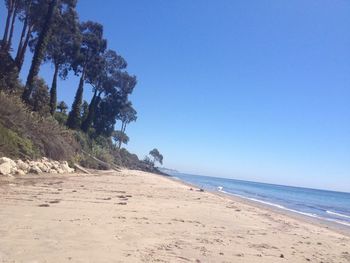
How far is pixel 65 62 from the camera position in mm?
38875

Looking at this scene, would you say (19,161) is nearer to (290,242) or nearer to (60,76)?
(290,242)

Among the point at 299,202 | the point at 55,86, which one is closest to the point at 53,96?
the point at 55,86

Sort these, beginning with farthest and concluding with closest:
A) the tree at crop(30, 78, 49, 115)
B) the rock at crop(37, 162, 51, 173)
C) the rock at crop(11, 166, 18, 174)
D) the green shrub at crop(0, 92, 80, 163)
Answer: the tree at crop(30, 78, 49, 115) → the green shrub at crop(0, 92, 80, 163) → the rock at crop(37, 162, 51, 173) → the rock at crop(11, 166, 18, 174)

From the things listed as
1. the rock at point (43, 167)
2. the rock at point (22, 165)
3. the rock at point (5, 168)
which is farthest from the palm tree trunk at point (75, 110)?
the rock at point (5, 168)

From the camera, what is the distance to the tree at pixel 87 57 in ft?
135

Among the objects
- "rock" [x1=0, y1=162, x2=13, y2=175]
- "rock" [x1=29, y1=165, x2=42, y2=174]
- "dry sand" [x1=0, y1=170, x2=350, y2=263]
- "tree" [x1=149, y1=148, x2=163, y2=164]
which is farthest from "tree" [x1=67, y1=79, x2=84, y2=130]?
"tree" [x1=149, y1=148, x2=163, y2=164]

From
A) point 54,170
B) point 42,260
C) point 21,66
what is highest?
point 21,66

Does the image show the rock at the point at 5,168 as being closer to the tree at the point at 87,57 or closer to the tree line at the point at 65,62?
the tree line at the point at 65,62

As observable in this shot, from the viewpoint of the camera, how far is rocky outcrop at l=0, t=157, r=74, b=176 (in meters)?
15.4

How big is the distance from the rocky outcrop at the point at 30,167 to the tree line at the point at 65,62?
24.3ft

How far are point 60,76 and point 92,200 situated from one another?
31.4 m

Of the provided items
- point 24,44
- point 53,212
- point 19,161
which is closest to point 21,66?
point 24,44

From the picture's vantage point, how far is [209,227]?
948cm

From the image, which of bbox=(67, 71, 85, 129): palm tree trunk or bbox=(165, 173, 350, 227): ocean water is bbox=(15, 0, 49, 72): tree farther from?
bbox=(165, 173, 350, 227): ocean water
